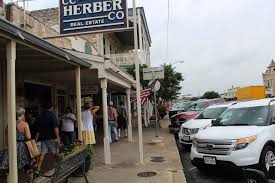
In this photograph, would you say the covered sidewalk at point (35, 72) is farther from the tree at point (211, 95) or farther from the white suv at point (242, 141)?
the tree at point (211, 95)

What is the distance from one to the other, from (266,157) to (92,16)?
5713mm

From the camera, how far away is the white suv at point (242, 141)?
7.43 metres

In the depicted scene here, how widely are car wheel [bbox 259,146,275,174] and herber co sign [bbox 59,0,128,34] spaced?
4721mm

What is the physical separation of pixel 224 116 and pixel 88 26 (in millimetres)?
4534

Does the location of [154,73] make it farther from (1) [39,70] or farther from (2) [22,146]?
(2) [22,146]

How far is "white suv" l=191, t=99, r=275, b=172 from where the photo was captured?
7.43m

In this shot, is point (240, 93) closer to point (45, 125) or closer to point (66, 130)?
point (66, 130)

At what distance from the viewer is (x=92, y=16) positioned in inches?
372

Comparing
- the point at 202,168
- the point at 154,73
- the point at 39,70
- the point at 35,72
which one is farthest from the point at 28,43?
the point at 154,73

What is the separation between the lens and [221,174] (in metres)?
8.51

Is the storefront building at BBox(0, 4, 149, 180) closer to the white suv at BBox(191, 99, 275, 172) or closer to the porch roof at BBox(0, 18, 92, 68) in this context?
the porch roof at BBox(0, 18, 92, 68)

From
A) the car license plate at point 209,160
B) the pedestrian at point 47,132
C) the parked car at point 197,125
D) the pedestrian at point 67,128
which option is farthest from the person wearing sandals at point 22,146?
the parked car at point 197,125

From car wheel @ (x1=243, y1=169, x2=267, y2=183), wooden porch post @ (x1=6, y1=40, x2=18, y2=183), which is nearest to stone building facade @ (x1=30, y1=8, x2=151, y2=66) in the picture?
wooden porch post @ (x1=6, y1=40, x2=18, y2=183)

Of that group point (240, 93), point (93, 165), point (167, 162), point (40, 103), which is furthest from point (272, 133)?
point (240, 93)
